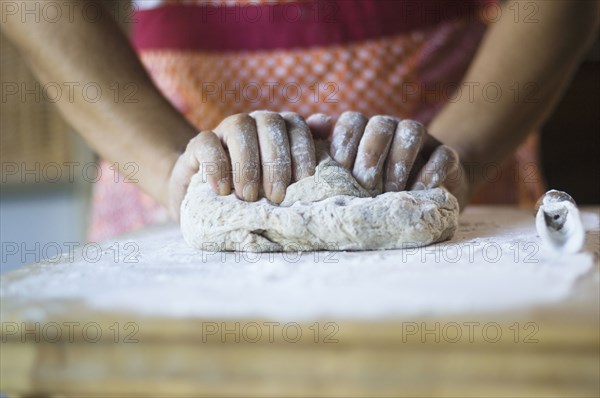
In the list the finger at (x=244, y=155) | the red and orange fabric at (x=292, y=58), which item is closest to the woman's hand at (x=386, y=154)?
the finger at (x=244, y=155)

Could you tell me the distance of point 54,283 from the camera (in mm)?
587

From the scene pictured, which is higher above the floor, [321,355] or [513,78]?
[513,78]

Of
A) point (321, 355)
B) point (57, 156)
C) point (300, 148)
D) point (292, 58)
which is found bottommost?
point (57, 156)

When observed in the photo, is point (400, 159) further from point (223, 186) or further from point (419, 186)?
point (223, 186)

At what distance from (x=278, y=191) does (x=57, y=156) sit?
6.29 ft

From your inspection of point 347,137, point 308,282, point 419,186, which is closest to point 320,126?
point 347,137

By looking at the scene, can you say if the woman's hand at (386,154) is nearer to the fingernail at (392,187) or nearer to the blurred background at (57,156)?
the fingernail at (392,187)

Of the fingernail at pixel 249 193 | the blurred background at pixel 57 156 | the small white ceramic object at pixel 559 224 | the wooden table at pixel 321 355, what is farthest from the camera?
the blurred background at pixel 57 156

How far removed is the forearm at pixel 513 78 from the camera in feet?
3.43

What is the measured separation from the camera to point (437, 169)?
813 millimetres

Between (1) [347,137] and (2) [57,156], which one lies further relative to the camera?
(2) [57,156]

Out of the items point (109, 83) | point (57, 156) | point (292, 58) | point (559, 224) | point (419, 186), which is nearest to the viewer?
point (559, 224)

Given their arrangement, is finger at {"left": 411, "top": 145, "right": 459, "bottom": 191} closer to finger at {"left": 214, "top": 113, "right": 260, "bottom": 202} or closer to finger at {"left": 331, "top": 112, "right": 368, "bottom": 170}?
finger at {"left": 331, "top": 112, "right": 368, "bottom": 170}

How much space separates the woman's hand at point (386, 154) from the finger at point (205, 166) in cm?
14
